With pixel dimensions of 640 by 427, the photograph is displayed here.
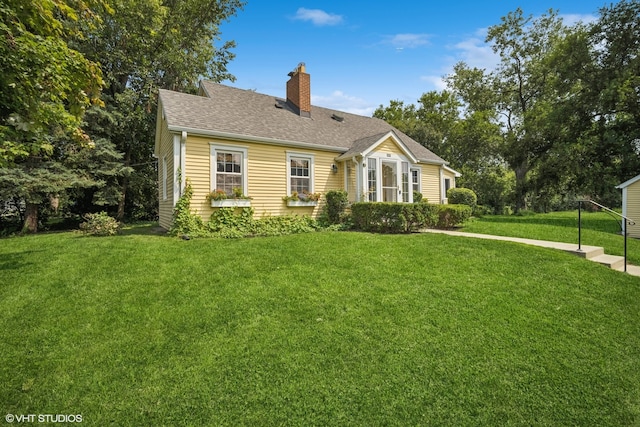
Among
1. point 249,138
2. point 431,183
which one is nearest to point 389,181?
point 431,183

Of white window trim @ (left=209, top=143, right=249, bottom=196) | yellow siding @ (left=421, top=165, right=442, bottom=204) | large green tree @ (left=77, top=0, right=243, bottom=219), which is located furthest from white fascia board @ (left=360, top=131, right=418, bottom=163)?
large green tree @ (left=77, top=0, right=243, bottom=219)

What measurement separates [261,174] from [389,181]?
19.4ft

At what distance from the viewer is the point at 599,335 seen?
12.6ft

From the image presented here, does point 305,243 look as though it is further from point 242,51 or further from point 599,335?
point 242,51

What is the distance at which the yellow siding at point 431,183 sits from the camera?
1538 cm

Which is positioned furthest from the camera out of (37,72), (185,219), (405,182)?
(405,182)

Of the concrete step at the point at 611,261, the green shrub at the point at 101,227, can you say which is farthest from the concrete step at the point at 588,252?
the green shrub at the point at 101,227

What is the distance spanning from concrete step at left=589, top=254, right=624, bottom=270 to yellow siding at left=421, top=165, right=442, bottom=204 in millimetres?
8833

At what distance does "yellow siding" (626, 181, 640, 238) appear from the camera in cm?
1183

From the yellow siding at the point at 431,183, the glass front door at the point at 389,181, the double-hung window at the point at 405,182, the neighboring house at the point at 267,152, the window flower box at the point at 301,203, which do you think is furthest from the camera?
the yellow siding at the point at 431,183

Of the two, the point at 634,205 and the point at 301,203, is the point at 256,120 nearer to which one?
the point at 301,203

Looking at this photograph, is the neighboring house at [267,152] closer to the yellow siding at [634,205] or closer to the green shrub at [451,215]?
the green shrub at [451,215]

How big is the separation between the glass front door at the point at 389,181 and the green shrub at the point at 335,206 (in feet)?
7.05

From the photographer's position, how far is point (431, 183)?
15.8m
